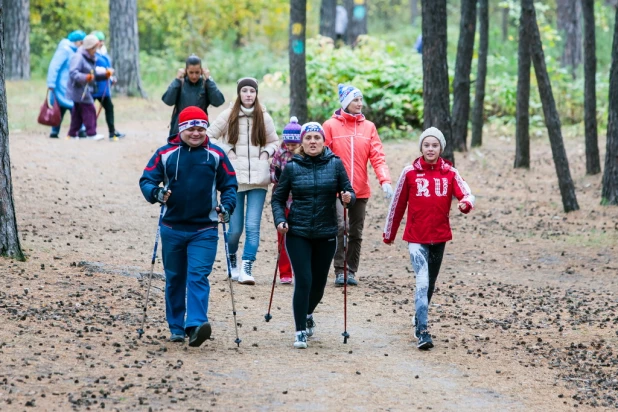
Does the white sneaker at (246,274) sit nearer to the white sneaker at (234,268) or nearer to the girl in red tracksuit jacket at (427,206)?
the white sneaker at (234,268)

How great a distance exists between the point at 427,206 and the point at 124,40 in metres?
18.5

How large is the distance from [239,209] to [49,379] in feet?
13.5

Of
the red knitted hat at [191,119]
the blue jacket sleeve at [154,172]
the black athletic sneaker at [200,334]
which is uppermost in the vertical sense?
the red knitted hat at [191,119]

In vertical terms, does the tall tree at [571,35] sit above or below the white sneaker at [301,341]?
above

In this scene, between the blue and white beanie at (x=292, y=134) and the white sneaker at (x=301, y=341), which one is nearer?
the white sneaker at (x=301, y=341)

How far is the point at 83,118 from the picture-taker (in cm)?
1964

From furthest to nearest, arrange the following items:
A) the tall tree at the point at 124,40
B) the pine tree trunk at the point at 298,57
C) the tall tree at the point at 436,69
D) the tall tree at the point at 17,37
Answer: the tall tree at the point at 17,37, the tall tree at the point at 124,40, the pine tree trunk at the point at 298,57, the tall tree at the point at 436,69

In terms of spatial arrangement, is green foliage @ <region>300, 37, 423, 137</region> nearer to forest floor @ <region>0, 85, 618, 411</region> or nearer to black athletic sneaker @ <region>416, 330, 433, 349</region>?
forest floor @ <region>0, 85, 618, 411</region>

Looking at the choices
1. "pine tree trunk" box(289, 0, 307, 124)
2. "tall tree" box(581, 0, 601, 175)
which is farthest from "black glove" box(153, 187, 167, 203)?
"tall tree" box(581, 0, 601, 175)

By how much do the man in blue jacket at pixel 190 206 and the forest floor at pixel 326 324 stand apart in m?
0.50

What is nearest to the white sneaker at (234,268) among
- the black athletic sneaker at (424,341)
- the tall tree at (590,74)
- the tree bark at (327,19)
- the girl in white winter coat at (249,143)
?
the girl in white winter coat at (249,143)

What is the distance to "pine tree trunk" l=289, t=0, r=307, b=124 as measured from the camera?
17578mm

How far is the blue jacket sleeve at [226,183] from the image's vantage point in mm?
7941

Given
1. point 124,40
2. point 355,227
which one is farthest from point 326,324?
point 124,40
